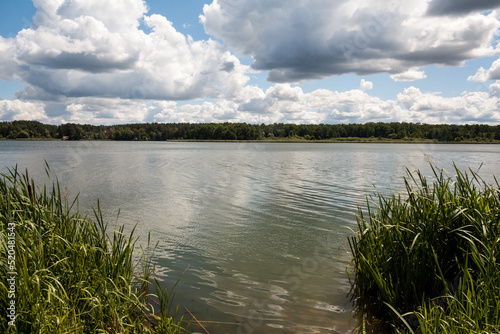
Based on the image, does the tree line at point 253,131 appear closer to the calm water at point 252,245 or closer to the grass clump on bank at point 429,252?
the calm water at point 252,245

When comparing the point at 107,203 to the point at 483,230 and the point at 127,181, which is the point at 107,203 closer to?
the point at 127,181

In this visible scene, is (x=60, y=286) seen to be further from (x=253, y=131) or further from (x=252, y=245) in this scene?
(x=253, y=131)

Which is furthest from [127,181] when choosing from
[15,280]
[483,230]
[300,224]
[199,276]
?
[483,230]

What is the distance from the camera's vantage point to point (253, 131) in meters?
165

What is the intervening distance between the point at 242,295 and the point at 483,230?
4256mm

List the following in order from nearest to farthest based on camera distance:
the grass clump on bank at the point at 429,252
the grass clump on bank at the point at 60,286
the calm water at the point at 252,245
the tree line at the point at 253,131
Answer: the grass clump on bank at the point at 60,286 < the grass clump on bank at the point at 429,252 < the calm water at the point at 252,245 < the tree line at the point at 253,131

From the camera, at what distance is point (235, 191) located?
62.8 feet

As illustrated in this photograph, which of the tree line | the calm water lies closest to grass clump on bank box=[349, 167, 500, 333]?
the calm water

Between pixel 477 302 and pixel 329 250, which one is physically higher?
pixel 477 302

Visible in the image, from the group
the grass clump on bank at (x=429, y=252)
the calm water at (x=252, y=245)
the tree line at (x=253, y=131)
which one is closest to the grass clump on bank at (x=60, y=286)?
the calm water at (x=252, y=245)

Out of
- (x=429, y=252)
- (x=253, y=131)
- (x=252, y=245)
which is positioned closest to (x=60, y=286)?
(x=429, y=252)

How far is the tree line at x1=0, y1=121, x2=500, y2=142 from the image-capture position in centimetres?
14762

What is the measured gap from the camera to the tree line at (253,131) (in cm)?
14762

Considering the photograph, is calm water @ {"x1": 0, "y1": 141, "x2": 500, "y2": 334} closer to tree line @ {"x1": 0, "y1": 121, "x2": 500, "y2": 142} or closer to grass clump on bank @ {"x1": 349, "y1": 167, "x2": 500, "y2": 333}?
grass clump on bank @ {"x1": 349, "y1": 167, "x2": 500, "y2": 333}
